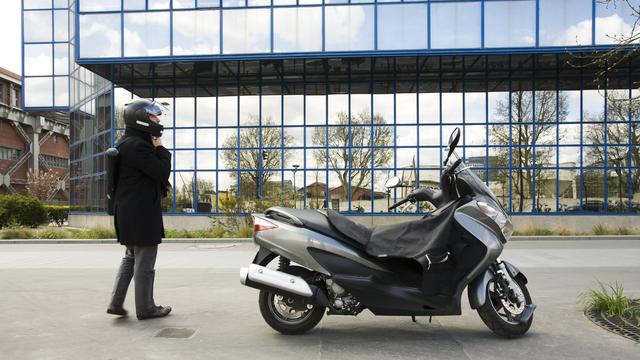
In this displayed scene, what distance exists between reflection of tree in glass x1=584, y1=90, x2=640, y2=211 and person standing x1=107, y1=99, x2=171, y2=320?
20.8 metres

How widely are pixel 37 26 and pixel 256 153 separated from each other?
16.1 metres

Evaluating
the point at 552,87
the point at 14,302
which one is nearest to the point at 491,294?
the point at 14,302

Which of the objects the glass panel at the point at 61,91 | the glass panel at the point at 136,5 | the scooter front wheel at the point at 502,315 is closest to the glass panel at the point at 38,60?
the glass panel at the point at 61,91

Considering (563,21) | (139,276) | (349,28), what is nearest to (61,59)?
(349,28)

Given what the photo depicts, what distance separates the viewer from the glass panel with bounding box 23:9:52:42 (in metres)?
30.0

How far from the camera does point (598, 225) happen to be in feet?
68.7

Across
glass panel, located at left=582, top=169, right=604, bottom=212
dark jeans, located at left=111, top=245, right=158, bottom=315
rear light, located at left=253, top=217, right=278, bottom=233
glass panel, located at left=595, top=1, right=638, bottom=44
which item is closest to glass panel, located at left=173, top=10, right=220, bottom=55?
glass panel, located at left=595, top=1, right=638, bottom=44

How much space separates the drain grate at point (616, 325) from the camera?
16.3 ft

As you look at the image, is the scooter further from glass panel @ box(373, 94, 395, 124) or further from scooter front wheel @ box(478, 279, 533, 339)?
glass panel @ box(373, 94, 395, 124)

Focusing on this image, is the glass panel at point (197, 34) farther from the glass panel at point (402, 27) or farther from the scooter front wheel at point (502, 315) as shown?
the scooter front wheel at point (502, 315)

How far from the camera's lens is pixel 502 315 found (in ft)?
16.1

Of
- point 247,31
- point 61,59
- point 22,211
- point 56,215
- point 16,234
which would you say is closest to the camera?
point 16,234

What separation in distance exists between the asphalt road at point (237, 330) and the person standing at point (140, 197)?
372mm

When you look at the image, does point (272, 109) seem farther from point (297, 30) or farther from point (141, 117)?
point (141, 117)
